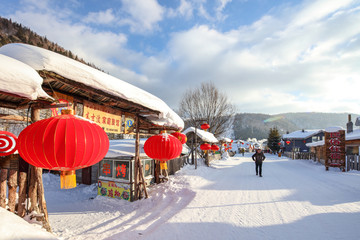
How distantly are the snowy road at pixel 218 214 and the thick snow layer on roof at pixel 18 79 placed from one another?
4054 millimetres

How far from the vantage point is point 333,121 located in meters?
189

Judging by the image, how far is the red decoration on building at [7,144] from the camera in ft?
11.6

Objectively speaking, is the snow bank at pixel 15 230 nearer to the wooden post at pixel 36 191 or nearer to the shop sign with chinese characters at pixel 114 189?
the wooden post at pixel 36 191

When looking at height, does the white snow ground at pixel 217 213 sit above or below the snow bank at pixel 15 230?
below

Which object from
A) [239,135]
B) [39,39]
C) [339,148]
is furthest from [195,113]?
[239,135]

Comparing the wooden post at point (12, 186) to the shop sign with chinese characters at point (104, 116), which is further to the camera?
the shop sign with chinese characters at point (104, 116)

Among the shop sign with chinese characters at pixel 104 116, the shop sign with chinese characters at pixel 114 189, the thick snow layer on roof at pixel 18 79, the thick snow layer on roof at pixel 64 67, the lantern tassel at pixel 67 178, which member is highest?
the thick snow layer on roof at pixel 64 67

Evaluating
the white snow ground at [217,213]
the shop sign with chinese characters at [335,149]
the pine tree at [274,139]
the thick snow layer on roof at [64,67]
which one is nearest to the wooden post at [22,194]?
the white snow ground at [217,213]

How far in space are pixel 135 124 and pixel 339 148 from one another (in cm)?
1516

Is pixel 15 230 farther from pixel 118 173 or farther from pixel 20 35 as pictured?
pixel 20 35

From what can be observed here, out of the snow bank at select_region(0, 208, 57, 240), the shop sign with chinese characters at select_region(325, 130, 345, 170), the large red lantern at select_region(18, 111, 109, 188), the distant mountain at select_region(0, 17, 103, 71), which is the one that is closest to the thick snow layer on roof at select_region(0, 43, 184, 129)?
the large red lantern at select_region(18, 111, 109, 188)

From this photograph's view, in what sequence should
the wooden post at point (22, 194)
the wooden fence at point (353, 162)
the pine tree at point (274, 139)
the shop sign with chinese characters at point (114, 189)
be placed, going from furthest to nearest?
the pine tree at point (274, 139)
the wooden fence at point (353, 162)
the shop sign with chinese characters at point (114, 189)
the wooden post at point (22, 194)

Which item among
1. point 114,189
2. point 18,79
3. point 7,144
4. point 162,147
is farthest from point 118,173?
point 18,79

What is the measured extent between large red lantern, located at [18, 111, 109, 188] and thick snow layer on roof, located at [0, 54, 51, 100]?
69cm
